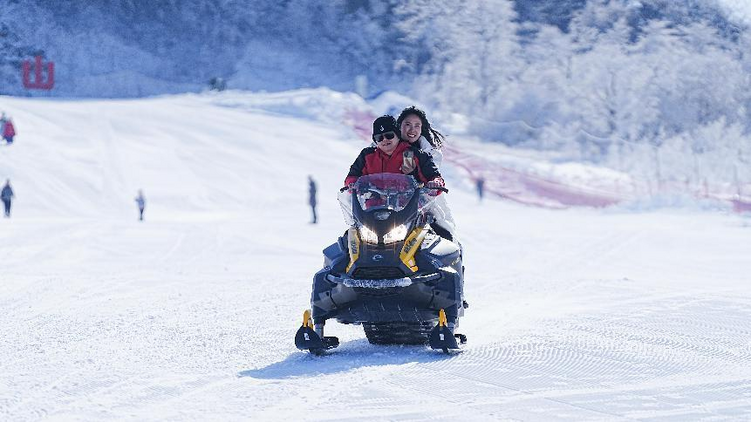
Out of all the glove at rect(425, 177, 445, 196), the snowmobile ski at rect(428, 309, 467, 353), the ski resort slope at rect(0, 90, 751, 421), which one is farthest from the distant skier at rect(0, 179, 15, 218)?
the snowmobile ski at rect(428, 309, 467, 353)

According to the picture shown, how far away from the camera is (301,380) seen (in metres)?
5.76

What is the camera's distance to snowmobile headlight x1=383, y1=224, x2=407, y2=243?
6.68 m

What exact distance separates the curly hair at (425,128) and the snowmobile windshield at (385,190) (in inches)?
22.2

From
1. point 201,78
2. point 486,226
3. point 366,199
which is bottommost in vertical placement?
point 486,226

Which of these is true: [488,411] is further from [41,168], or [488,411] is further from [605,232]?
[41,168]

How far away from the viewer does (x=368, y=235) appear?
22.0 ft

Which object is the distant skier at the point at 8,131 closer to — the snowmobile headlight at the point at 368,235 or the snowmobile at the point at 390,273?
the snowmobile at the point at 390,273

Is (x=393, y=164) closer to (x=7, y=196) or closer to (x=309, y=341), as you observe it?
(x=309, y=341)

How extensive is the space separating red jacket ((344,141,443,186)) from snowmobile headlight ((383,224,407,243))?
1.99 feet

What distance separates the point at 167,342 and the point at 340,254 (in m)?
1.62

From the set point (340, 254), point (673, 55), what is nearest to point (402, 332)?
point (340, 254)

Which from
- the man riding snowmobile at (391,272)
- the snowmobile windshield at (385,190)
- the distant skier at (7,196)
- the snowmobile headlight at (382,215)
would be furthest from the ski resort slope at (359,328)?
the distant skier at (7,196)

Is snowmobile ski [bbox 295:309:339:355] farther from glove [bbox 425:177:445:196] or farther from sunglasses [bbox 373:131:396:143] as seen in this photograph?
sunglasses [bbox 373:131:396:143]

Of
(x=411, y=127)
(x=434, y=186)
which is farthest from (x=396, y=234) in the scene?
(x=411, y=127)
